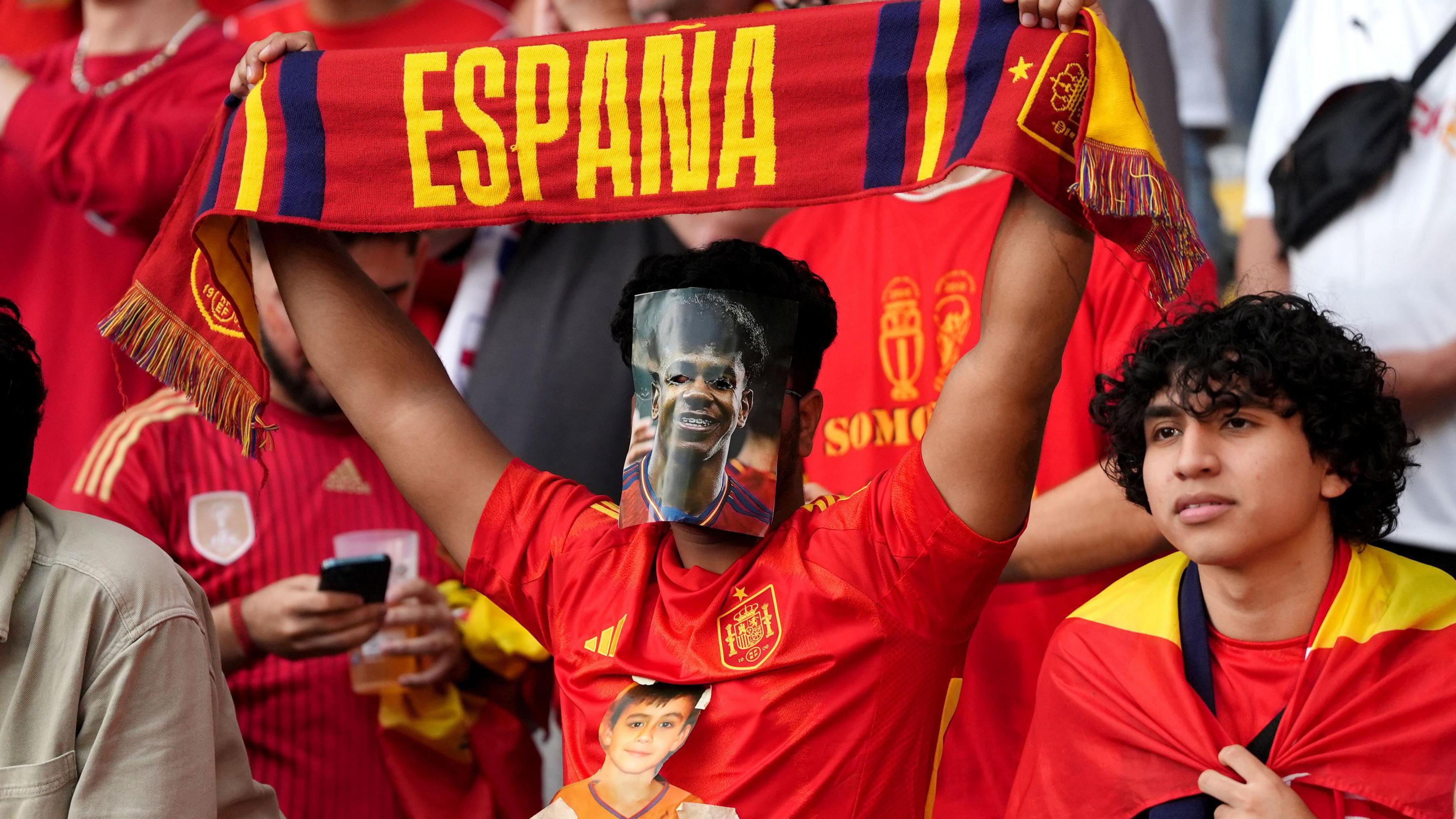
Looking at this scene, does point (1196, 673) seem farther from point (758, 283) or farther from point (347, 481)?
point (347, 481)

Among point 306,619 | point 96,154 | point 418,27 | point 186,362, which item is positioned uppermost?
point 418,27

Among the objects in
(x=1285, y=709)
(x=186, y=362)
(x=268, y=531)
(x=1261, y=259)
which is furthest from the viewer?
(x=1261, y=259)

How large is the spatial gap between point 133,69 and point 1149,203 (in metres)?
2.96

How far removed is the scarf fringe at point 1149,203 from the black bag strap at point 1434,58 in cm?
130

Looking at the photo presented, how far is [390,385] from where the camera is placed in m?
2.68

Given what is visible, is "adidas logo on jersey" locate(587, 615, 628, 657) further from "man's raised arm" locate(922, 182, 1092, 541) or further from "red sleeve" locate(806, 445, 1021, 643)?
"man's raised arm" locate(922, 182, 1092, 541)

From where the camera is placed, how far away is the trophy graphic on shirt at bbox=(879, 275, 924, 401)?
3188 millimetres

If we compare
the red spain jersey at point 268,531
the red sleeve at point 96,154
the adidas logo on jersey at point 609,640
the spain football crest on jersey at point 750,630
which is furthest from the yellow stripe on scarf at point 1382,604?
the red sleeve at point 96,154

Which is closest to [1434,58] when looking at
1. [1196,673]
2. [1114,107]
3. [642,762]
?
[1114,107]

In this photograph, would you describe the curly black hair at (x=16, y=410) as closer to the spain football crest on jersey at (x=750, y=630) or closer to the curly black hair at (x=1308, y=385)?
the spain football crest on jersey at (x=750, y=630)

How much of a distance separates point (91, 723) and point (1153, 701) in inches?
62.3

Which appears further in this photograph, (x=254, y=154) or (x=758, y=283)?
(x=254, y=154)

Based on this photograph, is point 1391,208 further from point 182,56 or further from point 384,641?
point 182,56

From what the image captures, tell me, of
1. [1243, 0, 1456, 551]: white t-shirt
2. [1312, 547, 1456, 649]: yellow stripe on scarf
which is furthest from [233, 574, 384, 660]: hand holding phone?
[1243, 0, 1456, 551]: white t-shirt
